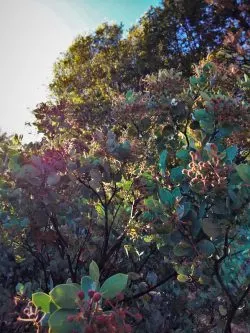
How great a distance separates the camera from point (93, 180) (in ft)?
9.85

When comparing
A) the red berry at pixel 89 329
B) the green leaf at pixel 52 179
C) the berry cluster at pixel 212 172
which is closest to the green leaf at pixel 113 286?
the red berry at pixel 89 329

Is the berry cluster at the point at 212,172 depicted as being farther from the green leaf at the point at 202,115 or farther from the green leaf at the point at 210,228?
the green leaf at the point at 202,115

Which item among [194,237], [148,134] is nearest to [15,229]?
[148,134]

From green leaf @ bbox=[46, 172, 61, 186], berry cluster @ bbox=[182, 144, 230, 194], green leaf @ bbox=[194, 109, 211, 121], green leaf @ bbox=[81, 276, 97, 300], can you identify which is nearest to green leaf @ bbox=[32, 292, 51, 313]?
green leaf @ bbox=[81, 276, 97, 300]

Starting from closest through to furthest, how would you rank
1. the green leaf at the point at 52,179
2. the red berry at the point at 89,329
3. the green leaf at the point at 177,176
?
the red berry at the point at 89,329 < the green leaf at the point at 177,176 < the green leaf at the point at 52,179

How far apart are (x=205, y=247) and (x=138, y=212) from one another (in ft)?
4.73

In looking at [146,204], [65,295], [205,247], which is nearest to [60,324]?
[65,295]

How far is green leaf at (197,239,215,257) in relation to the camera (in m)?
2.29

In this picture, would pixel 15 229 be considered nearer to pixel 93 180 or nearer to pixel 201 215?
pixel 93 180

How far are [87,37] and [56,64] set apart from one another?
228 cm

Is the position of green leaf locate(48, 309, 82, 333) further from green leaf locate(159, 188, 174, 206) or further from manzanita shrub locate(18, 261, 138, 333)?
green leaf locate(159, 188, 174, 206)

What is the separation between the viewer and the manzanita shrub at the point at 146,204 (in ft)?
6.51

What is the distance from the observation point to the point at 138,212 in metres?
3.70

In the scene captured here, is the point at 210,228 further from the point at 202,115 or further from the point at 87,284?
the point at 87,284
